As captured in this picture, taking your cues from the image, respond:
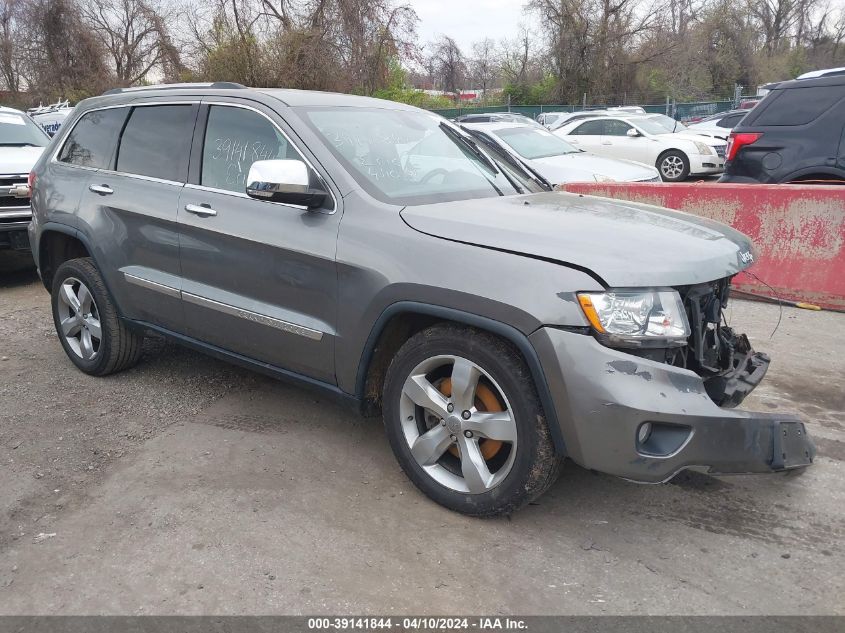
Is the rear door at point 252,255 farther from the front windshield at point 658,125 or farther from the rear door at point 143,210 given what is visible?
the front windshield at point 658,125

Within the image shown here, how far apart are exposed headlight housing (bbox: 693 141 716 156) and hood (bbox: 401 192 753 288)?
12.9 m

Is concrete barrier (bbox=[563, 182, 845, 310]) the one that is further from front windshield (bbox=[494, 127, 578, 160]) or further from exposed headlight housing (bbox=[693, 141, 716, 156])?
exposed headlight housing (bbox=[693, 141, 716, 156])

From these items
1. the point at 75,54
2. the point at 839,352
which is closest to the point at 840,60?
the point at 75,54

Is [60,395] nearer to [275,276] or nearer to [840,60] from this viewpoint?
[275,276]

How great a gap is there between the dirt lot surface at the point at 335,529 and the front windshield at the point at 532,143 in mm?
6633

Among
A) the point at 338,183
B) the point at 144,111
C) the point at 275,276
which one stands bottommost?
the point at 275,276

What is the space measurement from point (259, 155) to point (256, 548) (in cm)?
194

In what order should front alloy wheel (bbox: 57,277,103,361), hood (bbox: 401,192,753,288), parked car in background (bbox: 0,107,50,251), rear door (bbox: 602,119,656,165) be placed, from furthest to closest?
rear door (bbox: 602,119,656,165) → parked car in background (bbox: 0,107,50,251) → front alloy wheel (bbox: 57,277,103,361) → hood (bbox: 401,192,753,288)

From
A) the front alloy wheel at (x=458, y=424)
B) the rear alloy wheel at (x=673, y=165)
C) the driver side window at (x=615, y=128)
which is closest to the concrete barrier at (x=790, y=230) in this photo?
the front alloy wheel at (x=458, y=424)

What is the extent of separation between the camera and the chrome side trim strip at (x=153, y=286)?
406 centimetres

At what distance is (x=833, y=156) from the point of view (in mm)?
6562

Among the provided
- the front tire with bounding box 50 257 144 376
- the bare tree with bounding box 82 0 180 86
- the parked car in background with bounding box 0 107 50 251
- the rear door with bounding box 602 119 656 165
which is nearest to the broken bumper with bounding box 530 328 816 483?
the front tire with bounding box 50 257 144 376

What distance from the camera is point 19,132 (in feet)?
29.4

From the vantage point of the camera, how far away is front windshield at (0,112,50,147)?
28.7ft
